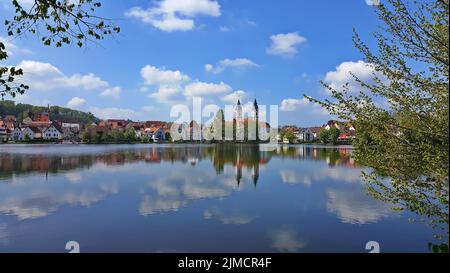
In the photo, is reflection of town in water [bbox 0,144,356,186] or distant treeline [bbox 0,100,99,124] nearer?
reflection of town in water [bbox 0,144,356,186]

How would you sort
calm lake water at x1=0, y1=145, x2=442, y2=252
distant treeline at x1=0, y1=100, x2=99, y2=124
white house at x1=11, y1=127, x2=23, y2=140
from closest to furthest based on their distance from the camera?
calm lake water at x1=0, y1=145, x2=442, y2=252
white house at x1=11, y1=127, x2=23, y2=140
distant treeline at x1=0, y1=100, x2=99, y2=124

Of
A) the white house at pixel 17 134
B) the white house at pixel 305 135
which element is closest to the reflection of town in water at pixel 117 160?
the white house at pixel 17 134

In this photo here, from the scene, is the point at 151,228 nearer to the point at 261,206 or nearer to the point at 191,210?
the point at 191,210

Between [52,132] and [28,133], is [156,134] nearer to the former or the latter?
[52,132]

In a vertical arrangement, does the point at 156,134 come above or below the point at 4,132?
below

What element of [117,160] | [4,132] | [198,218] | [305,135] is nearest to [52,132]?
[4,132]

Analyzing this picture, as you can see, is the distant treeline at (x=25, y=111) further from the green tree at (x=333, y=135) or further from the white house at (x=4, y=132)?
the green tree at (x=333, y=135)

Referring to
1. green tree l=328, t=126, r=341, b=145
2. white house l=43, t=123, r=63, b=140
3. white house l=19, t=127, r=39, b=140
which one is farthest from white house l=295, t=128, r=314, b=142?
white house l=19, t=127, r=39, b=140

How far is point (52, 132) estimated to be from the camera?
132125mm

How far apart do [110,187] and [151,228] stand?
1070 centimetres

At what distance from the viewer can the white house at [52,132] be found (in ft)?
431

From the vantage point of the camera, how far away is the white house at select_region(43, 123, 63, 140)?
131 m

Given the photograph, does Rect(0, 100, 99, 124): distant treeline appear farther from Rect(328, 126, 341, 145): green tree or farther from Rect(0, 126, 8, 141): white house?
Rect(328, 126, 341, 145): green tree
